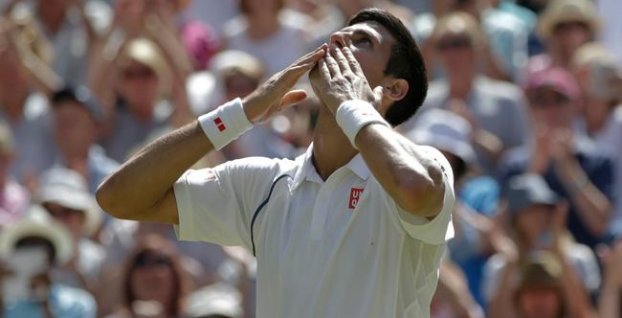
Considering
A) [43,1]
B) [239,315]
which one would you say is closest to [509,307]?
[239,315]

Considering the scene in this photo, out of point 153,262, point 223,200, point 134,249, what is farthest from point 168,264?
point 223,200

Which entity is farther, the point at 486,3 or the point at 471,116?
the point at 486,3

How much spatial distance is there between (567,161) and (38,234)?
9.98 ft

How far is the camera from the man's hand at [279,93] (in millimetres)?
5387

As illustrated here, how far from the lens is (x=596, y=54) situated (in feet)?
37.2

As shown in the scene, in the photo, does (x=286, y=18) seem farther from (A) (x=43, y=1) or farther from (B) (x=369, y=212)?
(B) (x=369, y=212)

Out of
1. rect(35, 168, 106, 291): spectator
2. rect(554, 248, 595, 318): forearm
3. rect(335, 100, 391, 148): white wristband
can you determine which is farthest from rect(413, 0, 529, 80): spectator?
rect(335, 100, 391, 148): white wristband

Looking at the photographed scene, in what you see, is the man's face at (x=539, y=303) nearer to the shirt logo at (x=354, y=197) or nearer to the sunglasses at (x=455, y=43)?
the sunglasses at (x=455, y=43)

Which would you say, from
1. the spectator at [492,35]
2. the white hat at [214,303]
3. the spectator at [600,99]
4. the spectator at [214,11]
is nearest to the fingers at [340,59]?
the white hat at [214,303]

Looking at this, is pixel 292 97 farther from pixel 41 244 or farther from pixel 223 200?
pixel 41 244

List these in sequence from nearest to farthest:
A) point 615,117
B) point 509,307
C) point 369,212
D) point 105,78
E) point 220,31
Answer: point 369,212, point 509,307, point 615,117, point 105,78, point 220,31

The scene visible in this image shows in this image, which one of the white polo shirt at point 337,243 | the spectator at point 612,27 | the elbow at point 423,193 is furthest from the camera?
the spectator at point 612,27

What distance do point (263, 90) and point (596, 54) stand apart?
6.16 meters

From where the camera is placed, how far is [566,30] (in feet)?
38.4
